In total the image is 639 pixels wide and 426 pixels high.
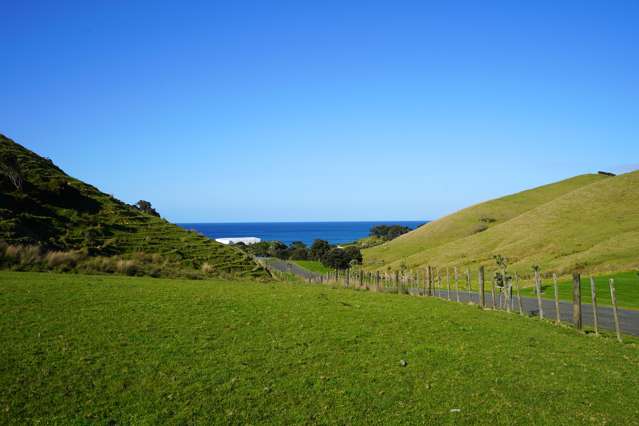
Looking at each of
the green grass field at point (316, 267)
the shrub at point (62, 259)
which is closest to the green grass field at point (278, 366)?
the shrub at point (62, 259)

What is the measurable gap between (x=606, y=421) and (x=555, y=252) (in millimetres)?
66238

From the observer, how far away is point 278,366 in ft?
40.9

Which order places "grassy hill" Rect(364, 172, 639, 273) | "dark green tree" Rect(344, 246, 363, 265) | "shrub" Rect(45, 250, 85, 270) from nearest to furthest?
"shrub" Rect(45, 250, 85, 270)
"grassy hill" Rect(364, 172, 639, 273)
"dark green tree" Rect(344, 246, 363, 265)

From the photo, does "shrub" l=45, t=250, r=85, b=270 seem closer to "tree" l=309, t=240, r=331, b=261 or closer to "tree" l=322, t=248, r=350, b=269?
"tree" l=322, t=248, r=350, b=269

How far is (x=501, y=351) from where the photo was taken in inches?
622

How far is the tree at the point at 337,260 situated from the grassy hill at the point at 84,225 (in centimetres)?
4809

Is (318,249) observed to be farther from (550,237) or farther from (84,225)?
(84,225)

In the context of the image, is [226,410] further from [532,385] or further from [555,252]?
[555,252]

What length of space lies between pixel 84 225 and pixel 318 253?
75.5 m

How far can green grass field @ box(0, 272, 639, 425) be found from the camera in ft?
32.2

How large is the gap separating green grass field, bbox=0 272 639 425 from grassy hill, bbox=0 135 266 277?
1781cm

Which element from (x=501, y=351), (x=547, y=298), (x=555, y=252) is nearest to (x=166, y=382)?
(x=501, y=351)

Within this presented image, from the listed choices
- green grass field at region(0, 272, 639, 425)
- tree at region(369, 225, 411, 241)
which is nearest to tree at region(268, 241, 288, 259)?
tree at region(369, 225, 411, 241)

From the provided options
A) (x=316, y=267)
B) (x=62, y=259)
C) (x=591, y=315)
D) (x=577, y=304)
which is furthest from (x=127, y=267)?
(x=316, y=267)
